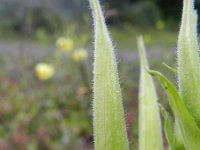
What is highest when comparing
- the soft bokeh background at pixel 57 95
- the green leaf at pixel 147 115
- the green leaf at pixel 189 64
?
the green leaf at pixel 189 64

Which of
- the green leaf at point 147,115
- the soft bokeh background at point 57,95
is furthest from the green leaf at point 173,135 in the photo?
the soft bokeh background at point 57,95

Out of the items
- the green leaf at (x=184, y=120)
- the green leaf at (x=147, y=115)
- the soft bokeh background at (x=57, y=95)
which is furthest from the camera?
the soft bokeh background at (x=57, y=95)

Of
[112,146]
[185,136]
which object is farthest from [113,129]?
[185,136]

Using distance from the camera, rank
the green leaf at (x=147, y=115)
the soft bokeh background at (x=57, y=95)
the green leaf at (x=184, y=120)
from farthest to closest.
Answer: the soft bokeh background at (x=57, y=95)
the green leaf at (x=147, y=115)
the green leaf at (x=184, y=120)

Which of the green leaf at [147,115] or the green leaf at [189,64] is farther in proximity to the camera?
the green leaf at [147,115]

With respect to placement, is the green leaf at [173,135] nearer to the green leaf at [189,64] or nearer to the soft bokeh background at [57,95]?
the green leaf at [189,64]

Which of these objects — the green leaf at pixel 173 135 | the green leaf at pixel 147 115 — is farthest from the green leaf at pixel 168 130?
the green leaf at pixel 147 115

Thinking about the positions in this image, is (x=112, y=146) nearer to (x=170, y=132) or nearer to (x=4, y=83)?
(x=170, y=132)

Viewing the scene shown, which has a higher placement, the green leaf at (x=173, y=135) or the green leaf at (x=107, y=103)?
the green leaf at (x=107, y=103)
